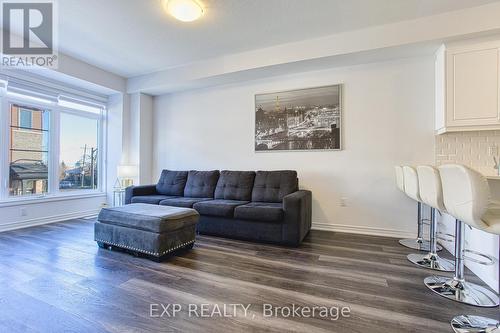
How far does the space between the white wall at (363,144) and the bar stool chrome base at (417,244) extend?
0.21 m

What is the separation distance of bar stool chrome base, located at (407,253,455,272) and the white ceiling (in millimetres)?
2639

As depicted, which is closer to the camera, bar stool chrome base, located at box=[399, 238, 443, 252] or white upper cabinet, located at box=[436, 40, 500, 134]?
white upper cabinet, located at box=[436, 40, 500, 134]

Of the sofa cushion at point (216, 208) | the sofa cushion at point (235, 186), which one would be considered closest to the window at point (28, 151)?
the sofa cushion at point (216, 208)

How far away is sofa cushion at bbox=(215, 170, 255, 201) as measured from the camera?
3768 mm

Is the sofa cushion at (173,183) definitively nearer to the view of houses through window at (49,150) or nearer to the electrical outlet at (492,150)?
the view of houses through window at (49,150)

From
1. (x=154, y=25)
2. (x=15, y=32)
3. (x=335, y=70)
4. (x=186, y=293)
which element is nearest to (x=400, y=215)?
(x=335, y=70)

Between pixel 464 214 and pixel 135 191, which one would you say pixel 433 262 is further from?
pixel 135 191

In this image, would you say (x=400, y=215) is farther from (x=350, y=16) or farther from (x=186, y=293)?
(x=186, y=293)

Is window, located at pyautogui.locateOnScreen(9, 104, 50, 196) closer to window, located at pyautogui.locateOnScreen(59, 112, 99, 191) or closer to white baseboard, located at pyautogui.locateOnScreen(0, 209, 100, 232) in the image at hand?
window, located at pyautogui.locateOnScreen(59, 112, 99, 191)

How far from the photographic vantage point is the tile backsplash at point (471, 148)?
113 inches

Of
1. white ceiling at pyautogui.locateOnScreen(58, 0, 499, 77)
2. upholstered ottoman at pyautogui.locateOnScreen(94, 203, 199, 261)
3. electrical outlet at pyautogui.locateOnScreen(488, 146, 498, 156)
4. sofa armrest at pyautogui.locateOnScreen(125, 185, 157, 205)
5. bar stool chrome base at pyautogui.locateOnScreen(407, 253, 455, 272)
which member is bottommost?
bar stool chrome base at pyautogui.locateOnScreen(407, 253, 455, 272)

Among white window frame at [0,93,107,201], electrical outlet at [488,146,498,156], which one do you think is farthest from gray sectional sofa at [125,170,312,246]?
electrical outlet at [488,146,498,156]

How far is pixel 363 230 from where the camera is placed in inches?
138

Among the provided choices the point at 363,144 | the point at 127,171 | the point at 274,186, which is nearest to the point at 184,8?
the point at 274,186
